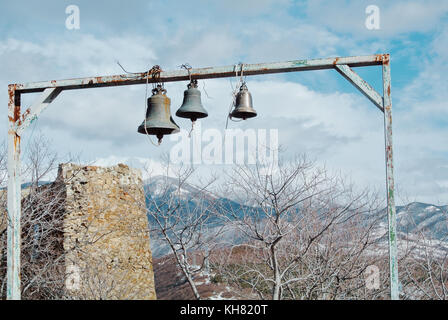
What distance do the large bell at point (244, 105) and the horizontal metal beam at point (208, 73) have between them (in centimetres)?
25

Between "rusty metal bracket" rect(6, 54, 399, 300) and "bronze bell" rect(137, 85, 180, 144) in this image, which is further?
"bronze bell" rect(137, 85, 180, 144)

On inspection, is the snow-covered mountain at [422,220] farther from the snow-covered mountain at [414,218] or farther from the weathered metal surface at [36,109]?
the weathered metal surface at [36,109]

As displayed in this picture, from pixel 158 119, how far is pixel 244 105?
2.93ft

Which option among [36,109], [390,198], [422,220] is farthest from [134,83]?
[422,220]

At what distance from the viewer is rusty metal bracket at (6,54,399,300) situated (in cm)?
481

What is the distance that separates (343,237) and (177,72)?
797cm

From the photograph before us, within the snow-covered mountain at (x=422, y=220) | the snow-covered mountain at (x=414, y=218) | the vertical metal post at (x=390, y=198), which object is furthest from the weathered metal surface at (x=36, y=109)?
the snow-covered mountain at (x=422, y=220)

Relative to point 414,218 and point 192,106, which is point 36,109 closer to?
point 192,106

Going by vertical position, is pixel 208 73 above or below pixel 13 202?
above

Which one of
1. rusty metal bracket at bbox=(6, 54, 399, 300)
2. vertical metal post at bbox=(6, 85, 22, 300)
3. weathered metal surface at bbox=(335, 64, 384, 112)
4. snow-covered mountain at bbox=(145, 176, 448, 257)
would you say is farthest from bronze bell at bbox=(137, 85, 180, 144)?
snow-covered mountain at bbox=(145, 176, 448, 257)

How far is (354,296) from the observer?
10.7m

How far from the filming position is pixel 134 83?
574cm

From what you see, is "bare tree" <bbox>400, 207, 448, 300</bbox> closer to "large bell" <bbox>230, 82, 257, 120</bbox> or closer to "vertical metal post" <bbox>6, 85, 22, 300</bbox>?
"large bell" <bbox>230, 82, 257, 120</bbox>
